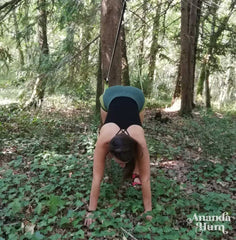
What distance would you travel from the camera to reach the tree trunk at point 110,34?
3758mm

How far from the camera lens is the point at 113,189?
3.58 m

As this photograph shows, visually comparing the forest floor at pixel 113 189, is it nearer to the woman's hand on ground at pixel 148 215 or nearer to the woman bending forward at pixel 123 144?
the woman's hand on ground at pixel 148 215

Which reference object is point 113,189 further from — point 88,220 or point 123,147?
point 123,147

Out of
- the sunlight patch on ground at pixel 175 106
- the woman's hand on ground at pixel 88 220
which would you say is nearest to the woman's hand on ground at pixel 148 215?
the woman's hand on ground at pixel 88 220

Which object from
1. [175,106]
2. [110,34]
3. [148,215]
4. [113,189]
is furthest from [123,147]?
[175,106]

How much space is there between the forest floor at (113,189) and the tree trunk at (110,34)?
141cm

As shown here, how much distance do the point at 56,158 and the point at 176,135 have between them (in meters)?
3.16

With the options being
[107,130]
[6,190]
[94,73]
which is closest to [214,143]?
[107,130]

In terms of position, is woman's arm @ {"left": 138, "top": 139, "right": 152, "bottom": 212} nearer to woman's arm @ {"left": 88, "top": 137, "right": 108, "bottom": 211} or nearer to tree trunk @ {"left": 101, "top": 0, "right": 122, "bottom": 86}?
woman's arm @ {"left": 88, "top": 137, "right": 108, "bottom": 211}

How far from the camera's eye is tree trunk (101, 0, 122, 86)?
12.3 ft

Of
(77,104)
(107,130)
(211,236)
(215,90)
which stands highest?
(215,90)

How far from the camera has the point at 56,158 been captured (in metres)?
4.59

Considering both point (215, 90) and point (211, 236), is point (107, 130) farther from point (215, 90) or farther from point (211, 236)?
point (215, 90)

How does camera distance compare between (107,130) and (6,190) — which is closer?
(107,130)
